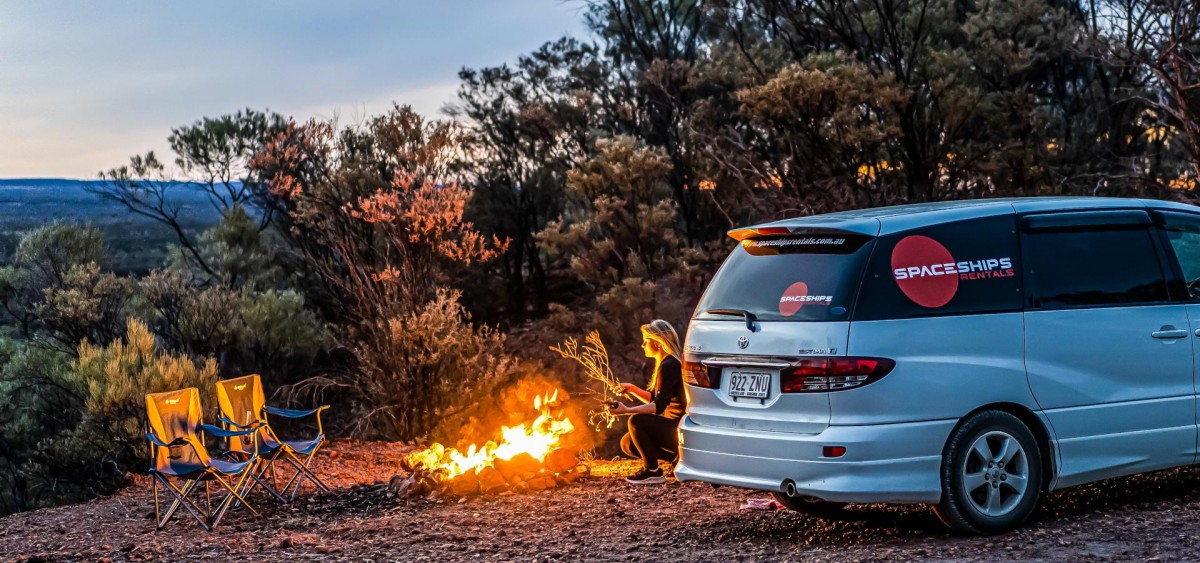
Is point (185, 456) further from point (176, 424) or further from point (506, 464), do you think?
point (506, 464)

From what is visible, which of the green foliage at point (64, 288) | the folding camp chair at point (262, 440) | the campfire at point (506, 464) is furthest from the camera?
the green foliage at point (64, 288)

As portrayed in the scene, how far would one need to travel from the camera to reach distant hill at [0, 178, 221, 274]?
2748 centimetres

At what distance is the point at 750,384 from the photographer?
6473 millimetres

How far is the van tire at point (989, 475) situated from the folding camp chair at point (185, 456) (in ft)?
18.2

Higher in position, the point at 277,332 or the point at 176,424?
the point at 176,424

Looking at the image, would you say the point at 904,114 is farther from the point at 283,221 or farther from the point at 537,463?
the point at 537,463

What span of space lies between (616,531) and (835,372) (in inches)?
82.1

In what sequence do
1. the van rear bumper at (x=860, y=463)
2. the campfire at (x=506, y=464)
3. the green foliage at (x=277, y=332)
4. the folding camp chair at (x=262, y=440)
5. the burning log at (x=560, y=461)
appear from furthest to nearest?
the green foliage at (x=277, y=332), the folding camp chair at (x=262, y=440), the burning log at (x=560, y=461), the campfire at (x=506, y=464), the van rear bumper at (x=860, y=463)

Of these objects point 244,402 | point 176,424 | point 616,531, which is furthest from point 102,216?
point 616,531

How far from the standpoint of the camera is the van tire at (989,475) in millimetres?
6219

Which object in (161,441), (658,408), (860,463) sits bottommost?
(161,441)

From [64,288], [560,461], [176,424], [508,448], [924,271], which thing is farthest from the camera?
[64,288]

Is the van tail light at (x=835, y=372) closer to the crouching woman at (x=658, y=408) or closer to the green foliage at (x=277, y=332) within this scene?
the crouching woman at (x=658, y=408)

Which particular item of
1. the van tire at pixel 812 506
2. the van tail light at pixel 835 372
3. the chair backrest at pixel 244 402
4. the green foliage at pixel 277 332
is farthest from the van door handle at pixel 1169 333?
the green foliage at pixel 277 332
